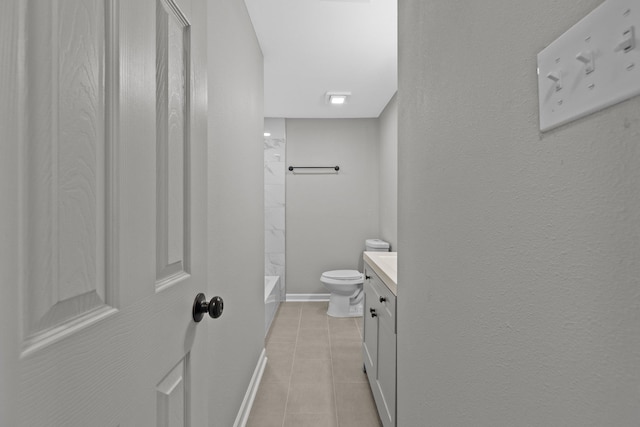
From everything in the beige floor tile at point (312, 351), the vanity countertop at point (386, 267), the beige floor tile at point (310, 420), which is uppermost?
the vanity countertop at point (386, 267)

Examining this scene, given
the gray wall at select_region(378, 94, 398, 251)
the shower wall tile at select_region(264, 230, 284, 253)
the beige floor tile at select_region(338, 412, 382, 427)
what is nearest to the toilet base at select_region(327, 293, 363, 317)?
the gray wall at select_region(378, 94, 398, 251)

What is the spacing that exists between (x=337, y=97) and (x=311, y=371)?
2.68m

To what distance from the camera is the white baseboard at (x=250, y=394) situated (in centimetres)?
184

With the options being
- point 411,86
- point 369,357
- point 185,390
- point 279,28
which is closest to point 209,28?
point 411,86

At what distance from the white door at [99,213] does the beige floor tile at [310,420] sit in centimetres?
132

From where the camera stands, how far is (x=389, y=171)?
154 inches

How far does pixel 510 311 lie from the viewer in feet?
2.01

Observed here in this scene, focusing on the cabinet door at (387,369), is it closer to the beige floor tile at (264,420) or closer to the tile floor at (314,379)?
the tile floor at (314,379)

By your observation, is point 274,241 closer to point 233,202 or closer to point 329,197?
point 329,197

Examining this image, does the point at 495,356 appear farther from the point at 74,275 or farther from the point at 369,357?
the point at 369,357

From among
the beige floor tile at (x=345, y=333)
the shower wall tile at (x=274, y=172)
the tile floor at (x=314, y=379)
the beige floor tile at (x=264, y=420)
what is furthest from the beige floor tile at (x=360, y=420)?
the shower wall tile at (x=274, y=172)

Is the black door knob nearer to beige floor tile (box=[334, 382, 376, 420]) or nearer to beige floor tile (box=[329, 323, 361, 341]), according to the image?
beige floor tile (box=[334, 382, 376, 420])

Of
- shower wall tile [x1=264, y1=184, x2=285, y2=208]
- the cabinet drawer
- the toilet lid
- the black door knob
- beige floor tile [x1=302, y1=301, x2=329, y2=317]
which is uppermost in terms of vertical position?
shower wall tile [x1=264, y1=184, x2=285, y2=208]

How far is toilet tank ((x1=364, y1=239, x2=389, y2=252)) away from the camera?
3.98 meters
